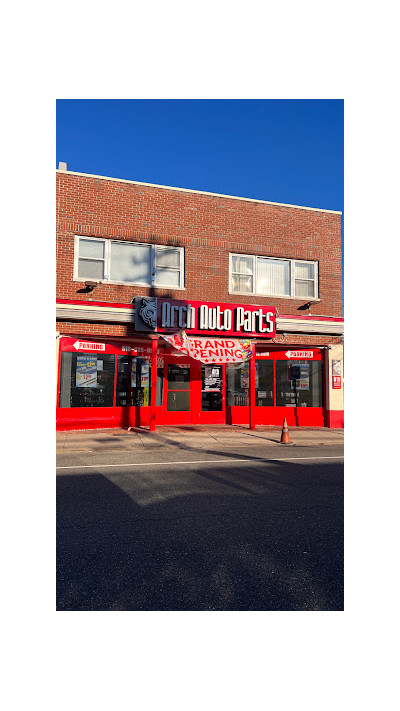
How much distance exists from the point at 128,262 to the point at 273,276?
521 cm

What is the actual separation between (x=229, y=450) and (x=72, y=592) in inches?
269

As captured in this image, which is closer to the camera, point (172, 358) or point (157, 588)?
point (157, 588)

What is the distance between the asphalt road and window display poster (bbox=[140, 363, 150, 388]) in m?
5.54

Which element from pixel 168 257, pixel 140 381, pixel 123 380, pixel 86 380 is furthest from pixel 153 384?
pixel 168 257

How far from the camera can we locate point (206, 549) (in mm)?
3949

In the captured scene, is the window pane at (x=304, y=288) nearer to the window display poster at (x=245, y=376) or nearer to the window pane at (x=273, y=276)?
the window pane at (x=273, y=276)

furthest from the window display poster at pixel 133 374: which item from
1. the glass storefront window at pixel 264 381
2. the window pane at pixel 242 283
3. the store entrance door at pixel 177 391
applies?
the glass storefront window at pixel 264 381

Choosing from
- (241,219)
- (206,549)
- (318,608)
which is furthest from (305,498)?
(241,219)

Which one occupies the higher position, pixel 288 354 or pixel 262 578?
pixel 288 354

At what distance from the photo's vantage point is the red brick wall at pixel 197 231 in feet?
40.8

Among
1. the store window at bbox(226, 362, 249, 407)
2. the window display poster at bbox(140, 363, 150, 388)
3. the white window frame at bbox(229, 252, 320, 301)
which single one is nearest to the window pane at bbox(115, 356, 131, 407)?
the window display poster at bbox(140, 363, 150, 388)

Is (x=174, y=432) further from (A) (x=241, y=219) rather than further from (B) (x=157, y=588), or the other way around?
(B) (x=157, y=588)

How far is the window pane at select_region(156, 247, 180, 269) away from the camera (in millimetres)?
13277

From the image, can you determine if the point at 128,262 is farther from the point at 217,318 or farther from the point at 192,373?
the point at 192,373
